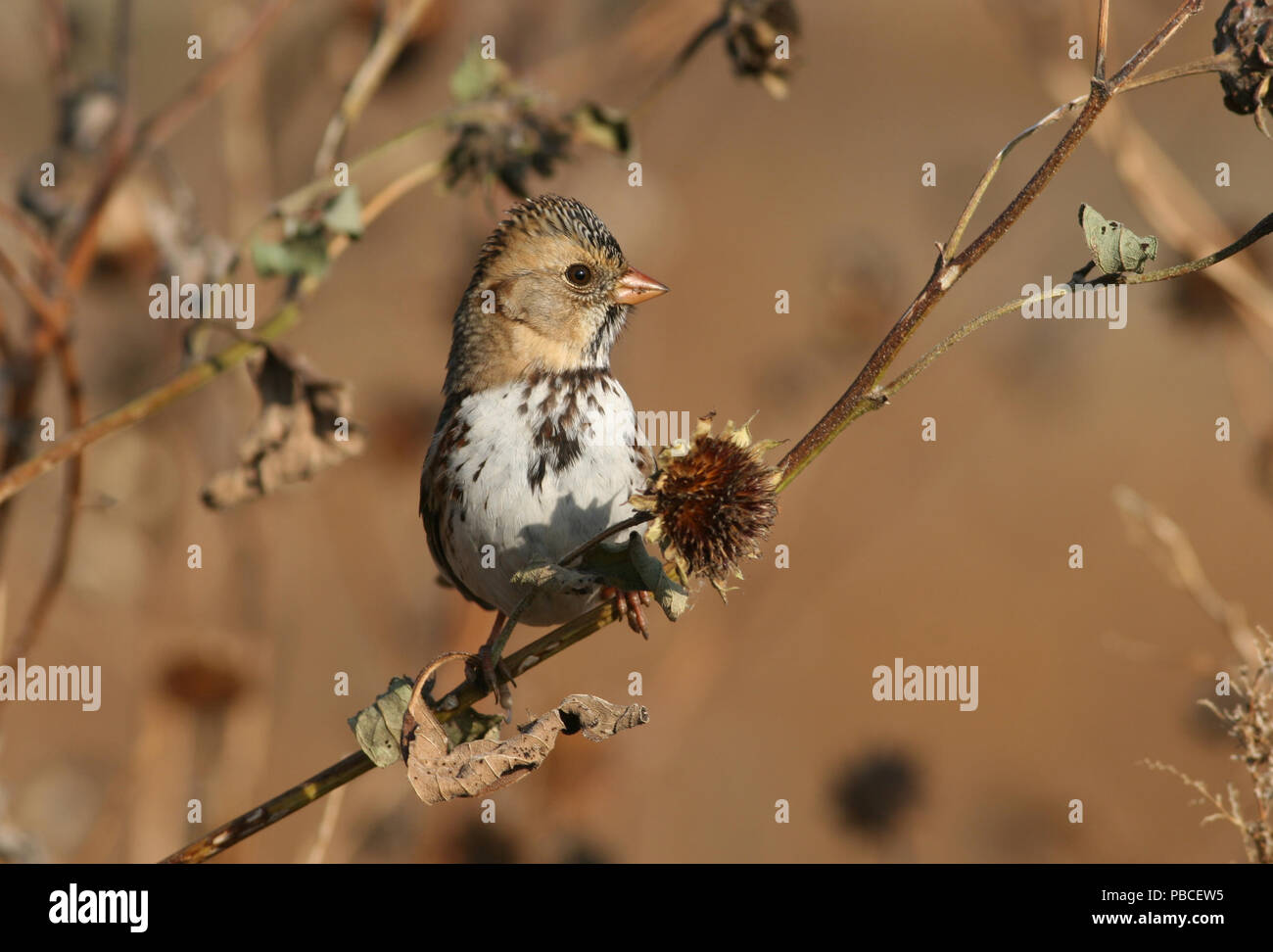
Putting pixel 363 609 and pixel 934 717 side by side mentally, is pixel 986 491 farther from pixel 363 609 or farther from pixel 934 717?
pixel 363 609

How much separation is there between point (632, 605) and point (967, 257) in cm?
102

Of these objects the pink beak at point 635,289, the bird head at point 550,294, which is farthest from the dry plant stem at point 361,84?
the pink beak at point 635,289

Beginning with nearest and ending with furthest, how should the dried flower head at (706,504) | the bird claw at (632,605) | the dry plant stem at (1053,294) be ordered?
the dry plant stem at (1053,294) < the dried flower head at (706,504) < the bird claw at (632,605)

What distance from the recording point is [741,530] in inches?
74.7

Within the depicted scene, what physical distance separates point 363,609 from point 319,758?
305cm

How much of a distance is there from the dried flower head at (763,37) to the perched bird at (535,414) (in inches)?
20.6

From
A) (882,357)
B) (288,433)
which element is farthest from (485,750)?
(288,433)

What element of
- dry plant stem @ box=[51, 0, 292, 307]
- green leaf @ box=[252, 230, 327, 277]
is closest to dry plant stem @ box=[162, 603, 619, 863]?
green leaf @ box=[252, 230, 327, 277]

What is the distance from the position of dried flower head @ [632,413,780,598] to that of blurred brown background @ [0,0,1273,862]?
0.18 metres

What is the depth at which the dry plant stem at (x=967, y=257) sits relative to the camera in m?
1.55

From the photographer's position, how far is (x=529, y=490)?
9.07 feet

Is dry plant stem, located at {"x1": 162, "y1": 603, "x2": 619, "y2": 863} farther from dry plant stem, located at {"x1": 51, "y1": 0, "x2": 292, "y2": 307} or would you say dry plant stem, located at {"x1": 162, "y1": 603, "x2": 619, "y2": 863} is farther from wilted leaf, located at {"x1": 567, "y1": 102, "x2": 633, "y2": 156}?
dry plant stem, located at {"x1": 51, "y1": 0, "x2": 292, "y2": 307}

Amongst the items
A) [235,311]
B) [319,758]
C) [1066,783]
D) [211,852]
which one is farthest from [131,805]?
[1066,783]

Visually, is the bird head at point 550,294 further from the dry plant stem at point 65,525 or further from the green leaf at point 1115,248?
the green leaf at point 1115,248
